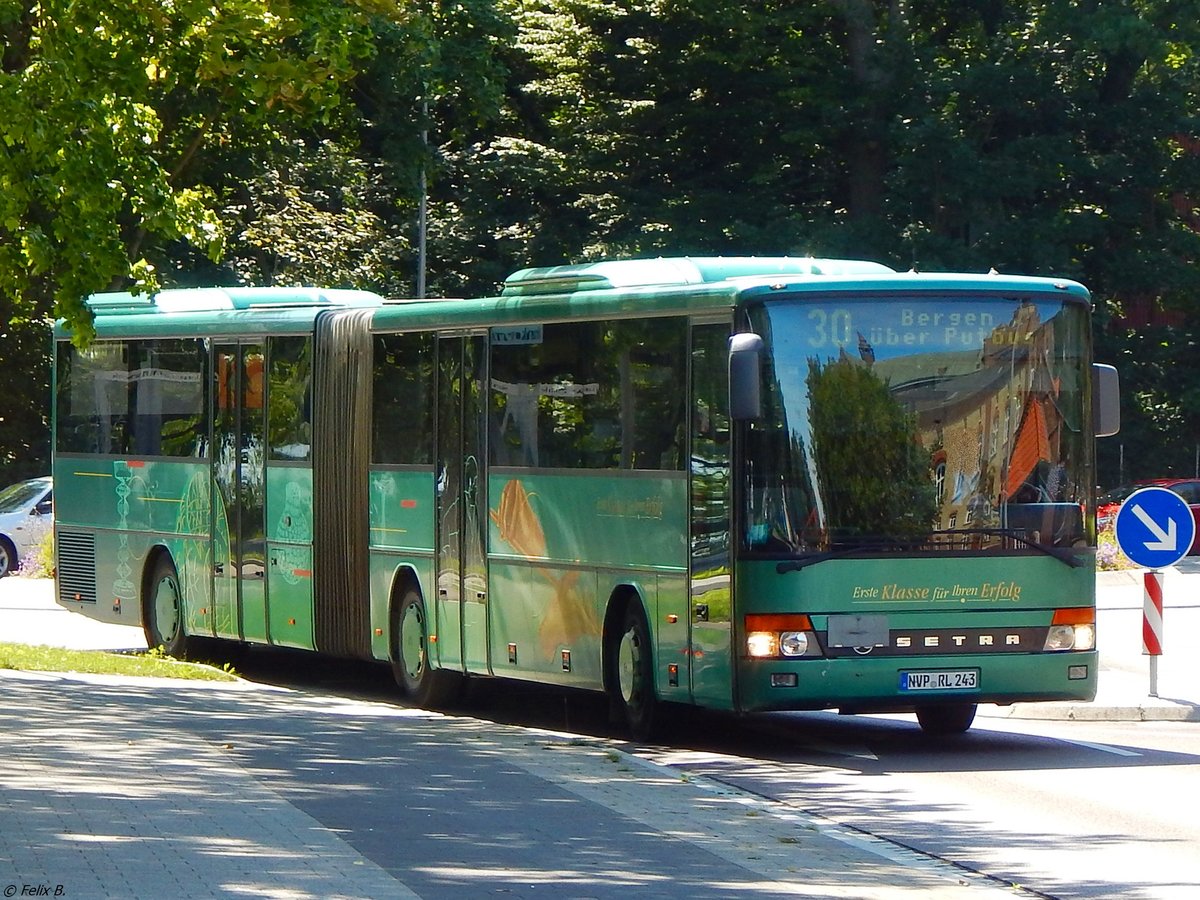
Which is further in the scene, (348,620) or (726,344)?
(348,620)

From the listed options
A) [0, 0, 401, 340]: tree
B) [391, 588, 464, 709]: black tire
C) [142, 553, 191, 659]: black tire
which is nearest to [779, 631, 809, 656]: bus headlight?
[391, 588, 464, 709]: black tire

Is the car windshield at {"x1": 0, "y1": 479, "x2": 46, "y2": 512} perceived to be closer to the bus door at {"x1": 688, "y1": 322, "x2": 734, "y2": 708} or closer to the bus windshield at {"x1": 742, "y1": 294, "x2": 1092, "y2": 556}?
the bus door at {"x1": 688, "y1": 322, "x2": 734, "y2": 708}

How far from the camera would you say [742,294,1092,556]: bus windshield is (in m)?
13.6

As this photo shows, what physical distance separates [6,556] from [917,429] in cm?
2536

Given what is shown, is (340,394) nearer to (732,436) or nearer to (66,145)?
(66,145)

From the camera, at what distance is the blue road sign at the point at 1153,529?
57.2ft

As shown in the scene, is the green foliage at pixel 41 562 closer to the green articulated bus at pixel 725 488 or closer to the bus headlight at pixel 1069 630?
the green articulated bus at pixel 725 488

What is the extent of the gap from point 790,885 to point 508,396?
26.2ft

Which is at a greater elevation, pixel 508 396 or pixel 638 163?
pixel 638 163

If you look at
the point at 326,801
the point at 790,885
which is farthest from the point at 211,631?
the point at 790,885

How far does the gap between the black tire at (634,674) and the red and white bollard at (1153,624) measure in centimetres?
452

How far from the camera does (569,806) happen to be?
36.3ft

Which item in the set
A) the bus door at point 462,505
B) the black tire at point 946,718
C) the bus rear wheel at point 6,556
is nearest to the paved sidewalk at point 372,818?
the bus door at point 462,505

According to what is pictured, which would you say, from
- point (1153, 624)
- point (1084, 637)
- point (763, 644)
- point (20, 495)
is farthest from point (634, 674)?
point (20, 495)
